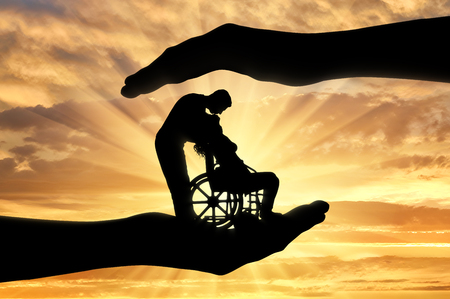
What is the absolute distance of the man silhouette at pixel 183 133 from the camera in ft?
25.1

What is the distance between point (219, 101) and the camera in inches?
301

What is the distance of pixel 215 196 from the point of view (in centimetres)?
759

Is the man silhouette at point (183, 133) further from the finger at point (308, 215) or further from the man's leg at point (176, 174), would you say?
the finger at point (308, 215)

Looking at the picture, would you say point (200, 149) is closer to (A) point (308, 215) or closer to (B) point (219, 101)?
(B) point (219, 101)

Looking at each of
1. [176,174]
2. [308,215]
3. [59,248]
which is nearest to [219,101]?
[176,174]

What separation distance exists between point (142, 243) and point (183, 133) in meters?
2.35

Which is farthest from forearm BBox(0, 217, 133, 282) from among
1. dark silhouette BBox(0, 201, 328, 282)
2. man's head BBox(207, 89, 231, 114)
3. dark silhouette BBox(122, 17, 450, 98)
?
dark silhouette BBox(122, 17, 450, 98)

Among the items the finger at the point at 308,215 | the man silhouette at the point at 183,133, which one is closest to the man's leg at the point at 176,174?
the man silhouette at the point at 183,133

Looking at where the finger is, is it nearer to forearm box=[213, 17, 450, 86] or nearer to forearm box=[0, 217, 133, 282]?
forearm box=[213, 17, 450, 86]

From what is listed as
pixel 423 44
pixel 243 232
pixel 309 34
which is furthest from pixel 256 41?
pixel 243 232

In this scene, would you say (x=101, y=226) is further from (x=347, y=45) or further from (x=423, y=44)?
(x=423, y=44)

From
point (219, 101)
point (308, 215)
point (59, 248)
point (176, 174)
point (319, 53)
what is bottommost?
point (59, 248)

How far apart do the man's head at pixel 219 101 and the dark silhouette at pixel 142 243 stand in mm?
2143

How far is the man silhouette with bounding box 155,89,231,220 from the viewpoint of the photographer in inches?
301
